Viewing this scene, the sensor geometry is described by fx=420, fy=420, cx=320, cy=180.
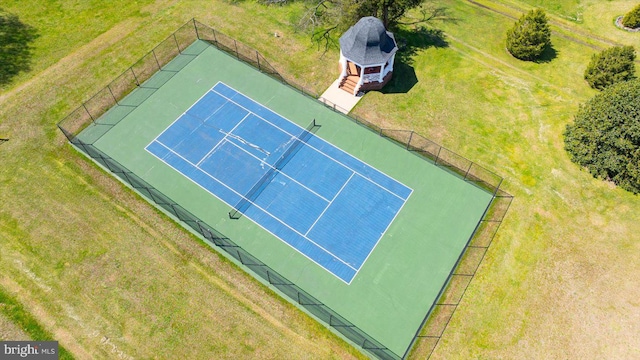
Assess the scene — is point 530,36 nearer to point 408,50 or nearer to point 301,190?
point 408,50

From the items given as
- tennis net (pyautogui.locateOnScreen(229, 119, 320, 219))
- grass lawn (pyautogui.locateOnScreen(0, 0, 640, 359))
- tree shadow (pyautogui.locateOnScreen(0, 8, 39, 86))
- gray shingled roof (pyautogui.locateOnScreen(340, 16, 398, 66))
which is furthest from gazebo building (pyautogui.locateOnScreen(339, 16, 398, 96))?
tree shadow (pyautogui.locateOnScreen(0, 8, 39, 86))

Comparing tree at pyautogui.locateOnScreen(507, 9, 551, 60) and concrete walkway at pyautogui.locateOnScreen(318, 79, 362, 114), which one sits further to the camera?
tree at pyautogui.locateOnScreen(507, 9, 551, 60)

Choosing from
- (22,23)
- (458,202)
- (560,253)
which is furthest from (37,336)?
(560,253)

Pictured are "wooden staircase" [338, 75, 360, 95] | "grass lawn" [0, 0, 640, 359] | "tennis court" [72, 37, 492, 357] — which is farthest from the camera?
"wooden staircase" [338, 75, 360, 95]

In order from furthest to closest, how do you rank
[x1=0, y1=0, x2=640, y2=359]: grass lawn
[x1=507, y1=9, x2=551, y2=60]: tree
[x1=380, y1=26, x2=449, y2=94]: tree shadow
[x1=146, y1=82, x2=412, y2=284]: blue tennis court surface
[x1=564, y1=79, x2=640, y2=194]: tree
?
[x1=507, y1=9, x2=551, y2=60]: tree → [x1=380, y1=26, x2=449, y2=94]: tree shadow → [x1=564, y1=79, x2=640, y2=194]: tree → [x1=146, y1=82, x2=412, y2=284]: blue tennis court surface → [x1=0, y1=0, x2=640, y2=359]: grass lawn

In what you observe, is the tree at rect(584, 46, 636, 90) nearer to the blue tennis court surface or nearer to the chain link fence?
the chain link fence

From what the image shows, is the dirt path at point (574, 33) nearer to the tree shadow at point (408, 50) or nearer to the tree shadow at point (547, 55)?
the tree shadow at point (547, 55)

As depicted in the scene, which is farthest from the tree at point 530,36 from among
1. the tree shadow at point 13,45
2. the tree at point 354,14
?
the tree shadow at point 13,45
